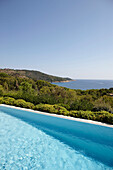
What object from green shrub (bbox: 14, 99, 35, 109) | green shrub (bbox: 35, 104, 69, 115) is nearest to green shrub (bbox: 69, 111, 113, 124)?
green shrub (bbox: 35, 104, 69, 115)

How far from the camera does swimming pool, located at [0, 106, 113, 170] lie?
3375 mm

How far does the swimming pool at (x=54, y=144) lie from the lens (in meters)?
3.38

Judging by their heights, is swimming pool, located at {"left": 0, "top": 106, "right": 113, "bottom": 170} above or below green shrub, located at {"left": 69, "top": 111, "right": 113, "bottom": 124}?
below

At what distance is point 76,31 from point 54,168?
37.1ft

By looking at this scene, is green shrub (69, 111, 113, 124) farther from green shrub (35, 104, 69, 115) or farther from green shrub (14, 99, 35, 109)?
green shrub (14, 99, 35, 109)

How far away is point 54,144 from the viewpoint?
4.45 meters

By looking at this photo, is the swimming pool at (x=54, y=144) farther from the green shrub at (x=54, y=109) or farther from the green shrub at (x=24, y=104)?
the green shrub at (x=24, y=104)

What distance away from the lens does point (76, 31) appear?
1116 centimetres

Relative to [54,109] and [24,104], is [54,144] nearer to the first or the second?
[54,109]

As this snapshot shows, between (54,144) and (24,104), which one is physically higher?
(24,104)

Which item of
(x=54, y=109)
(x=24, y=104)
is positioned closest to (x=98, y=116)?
(x=54, y=109)

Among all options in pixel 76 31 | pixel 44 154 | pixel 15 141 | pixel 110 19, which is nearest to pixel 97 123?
pixel 44 154

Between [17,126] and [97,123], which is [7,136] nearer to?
[17,126]

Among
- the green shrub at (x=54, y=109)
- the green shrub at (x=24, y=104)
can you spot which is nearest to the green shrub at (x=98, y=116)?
the green shrub at (x=54, y=109)
